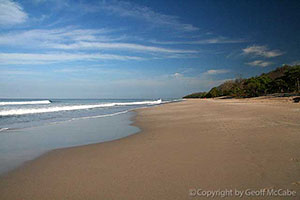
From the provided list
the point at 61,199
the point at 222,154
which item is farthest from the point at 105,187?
the point at 222,154

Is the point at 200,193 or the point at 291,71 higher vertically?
the point at 291,71

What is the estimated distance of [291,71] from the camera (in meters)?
56.4

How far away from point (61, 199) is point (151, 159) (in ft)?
7.00

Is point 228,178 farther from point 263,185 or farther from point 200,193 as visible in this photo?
point 200,193

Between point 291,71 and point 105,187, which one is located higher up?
point 291,71

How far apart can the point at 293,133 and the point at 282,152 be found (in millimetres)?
2589

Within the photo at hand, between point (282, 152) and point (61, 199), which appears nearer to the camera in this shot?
A: point (61, 199)

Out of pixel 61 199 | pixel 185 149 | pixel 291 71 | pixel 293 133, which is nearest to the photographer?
pixel 61 199

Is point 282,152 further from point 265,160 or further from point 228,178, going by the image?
point 228,178

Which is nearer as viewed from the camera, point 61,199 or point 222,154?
point 61,199

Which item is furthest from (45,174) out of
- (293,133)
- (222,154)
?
(293,133)

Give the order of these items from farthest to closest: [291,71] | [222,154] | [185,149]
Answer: [291,71]
[185,149]
[222,154]

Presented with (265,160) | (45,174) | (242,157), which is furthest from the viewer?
(242,157)

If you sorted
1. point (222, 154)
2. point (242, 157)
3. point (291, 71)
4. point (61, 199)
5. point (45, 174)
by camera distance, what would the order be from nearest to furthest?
point (61, 199) → point (45, 174) → point (242, 157) → point (222, 154) → point (291, 71)
